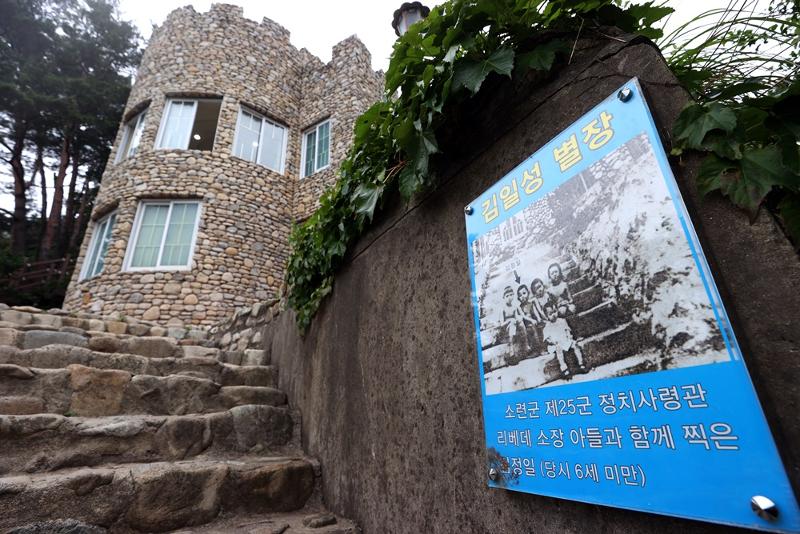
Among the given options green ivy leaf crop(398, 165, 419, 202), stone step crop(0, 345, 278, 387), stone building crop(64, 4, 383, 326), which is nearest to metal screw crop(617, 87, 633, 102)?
green ivy leaf crop(398, 165, 419, 202)

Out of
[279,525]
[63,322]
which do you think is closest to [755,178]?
[279,525]

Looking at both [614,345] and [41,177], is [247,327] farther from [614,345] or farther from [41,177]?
[41,177]

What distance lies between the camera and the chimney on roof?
2723 mm

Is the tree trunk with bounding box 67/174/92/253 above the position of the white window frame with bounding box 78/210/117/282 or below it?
above

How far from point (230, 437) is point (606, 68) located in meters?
2.68

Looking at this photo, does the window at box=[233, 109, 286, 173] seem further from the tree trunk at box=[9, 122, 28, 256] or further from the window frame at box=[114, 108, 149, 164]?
the tree trunk at box=[9, 122, 28, 256]

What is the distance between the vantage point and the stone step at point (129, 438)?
5.98ft

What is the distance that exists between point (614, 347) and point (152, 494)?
2044mm

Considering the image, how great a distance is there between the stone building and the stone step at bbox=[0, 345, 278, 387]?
4.27m

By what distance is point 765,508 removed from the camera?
59 cm

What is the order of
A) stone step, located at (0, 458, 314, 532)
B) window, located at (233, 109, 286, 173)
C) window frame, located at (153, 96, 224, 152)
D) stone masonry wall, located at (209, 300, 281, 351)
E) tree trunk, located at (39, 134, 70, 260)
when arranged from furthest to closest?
tree trunk, located at (39, 134, 70, 260) → window, located at (233, 109, 286, 173) → window frame, located at (153, 96, 224, 152) → stone masonry wall, located at (209, 300, 281, 351) → stone step, located at (0, 458, 314, 532)

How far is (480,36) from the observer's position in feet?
4.43

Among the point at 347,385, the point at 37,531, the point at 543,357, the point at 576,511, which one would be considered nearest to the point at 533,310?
the point at 543,357

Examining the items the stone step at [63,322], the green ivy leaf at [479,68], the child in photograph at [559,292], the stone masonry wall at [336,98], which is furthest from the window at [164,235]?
the child in photograph at [559,292]
